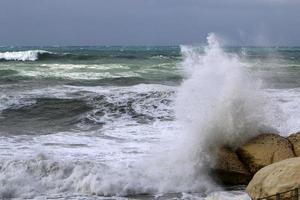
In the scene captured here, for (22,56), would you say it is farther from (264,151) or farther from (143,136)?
(264,151)

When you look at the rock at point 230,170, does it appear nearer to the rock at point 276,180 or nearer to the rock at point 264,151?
the rock at point 264,151

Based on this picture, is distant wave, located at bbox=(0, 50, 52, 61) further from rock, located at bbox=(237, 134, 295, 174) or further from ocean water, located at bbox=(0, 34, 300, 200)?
rock, located at bbox=(237, 134, 295, 174)

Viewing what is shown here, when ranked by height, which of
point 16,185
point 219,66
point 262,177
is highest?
point 219,66

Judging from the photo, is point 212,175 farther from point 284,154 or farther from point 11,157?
point 11,157

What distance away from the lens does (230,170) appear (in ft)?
25.0

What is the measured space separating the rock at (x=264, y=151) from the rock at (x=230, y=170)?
0.11 m

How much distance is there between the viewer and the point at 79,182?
24.9 feet

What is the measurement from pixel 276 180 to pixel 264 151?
79.8 inches

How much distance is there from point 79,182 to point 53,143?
2.78 metres

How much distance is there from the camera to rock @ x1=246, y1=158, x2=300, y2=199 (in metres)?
5.54

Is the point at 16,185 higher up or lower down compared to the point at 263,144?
lower down

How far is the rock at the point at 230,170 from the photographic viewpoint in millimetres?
7613

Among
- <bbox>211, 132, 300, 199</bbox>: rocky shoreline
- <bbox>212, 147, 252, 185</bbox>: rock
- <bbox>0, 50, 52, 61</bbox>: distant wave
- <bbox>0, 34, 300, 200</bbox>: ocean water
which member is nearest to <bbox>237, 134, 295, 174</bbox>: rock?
<bbox>211, 132, 300, 199</bbox>: rocky shoreline

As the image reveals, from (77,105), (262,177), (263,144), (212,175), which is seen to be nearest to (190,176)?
(212,175)
